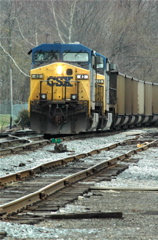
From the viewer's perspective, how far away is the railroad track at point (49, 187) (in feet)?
20.2

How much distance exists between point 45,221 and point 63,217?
0.29 metres

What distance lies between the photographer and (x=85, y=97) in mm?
20172

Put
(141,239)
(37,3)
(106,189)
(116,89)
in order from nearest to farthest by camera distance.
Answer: (141,239) → (106,189) → (116,89) → (37,3)

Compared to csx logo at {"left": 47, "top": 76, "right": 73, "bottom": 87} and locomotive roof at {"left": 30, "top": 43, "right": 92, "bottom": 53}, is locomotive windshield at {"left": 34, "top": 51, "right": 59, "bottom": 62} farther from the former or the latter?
csx logo at {"left": 47, "top": 76, "right": 73, "bottom": 87}

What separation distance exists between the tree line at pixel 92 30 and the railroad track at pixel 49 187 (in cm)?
3548

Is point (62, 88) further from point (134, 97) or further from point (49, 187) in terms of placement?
point (134, 97)

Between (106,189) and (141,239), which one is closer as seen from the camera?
(141,239)

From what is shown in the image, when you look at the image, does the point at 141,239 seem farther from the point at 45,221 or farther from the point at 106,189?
the point at 106,189

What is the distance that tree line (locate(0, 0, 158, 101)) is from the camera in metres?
47.7

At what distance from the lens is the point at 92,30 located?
159 ft

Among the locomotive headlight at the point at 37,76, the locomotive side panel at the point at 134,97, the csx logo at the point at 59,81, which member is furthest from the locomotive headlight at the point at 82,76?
the locomotive side panel at the point at 134,97

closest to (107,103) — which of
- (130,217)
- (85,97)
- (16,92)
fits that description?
(85,97)

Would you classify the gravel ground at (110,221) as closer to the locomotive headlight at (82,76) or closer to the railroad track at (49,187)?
the railroad track at (49,187)

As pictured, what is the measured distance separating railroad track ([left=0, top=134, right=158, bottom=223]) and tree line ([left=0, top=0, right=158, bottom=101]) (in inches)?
1397
